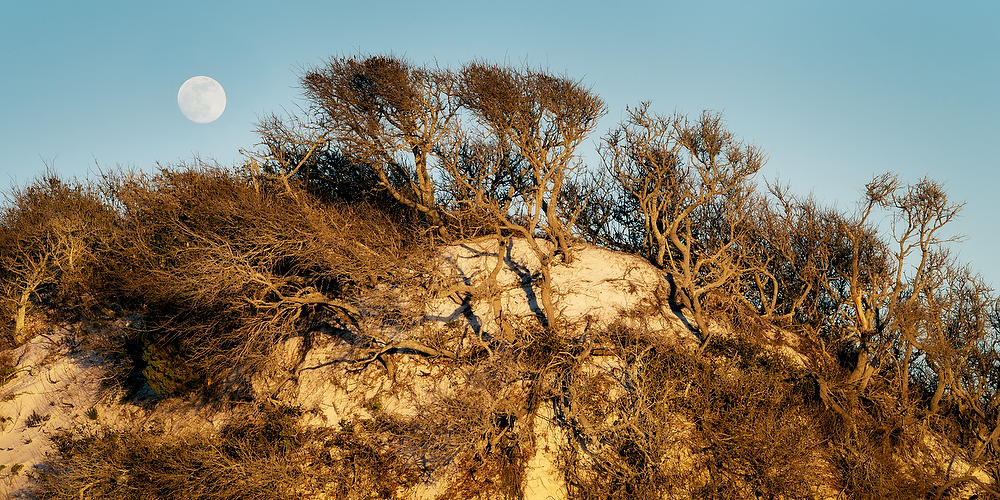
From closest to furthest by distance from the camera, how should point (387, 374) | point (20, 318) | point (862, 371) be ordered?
point (387, 374) → point (862, 371) → point (20, 318)

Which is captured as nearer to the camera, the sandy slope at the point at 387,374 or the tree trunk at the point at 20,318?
the sandy slope at the point at 387,374

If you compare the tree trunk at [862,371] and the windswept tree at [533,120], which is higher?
the windswept tree at [533,120]

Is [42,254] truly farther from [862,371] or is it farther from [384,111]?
[862,371]

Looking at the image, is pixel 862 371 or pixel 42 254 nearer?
pixel 862 371

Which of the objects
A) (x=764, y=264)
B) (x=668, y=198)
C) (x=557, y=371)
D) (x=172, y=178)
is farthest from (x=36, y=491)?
(x=764, y=264)

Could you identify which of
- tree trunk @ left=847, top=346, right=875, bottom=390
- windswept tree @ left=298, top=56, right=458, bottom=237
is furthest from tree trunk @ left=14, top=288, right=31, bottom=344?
tree trunk @ left=847, top=346, right=875, bottom=390

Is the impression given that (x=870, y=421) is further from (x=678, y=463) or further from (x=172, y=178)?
(x=172, y=178)

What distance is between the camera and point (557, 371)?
52.6 ft

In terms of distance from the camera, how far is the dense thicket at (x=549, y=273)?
51.6 ft

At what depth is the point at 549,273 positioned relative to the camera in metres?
19.2

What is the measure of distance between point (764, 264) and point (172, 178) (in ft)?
62.0

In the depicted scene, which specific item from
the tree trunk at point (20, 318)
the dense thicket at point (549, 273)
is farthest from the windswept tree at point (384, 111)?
the tree trunk at point (20, 318)

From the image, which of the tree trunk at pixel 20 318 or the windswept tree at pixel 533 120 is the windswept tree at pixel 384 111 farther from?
the tree trunk at pixel 20 318

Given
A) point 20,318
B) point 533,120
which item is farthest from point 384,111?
point 20,318
